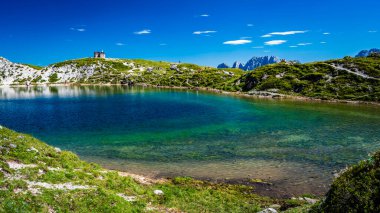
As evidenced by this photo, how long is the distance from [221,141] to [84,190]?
38.7m

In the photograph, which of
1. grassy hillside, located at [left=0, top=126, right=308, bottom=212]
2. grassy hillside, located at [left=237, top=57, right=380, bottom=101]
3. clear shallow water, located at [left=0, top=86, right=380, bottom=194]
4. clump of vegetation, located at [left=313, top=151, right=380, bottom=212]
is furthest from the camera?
grassy hillside, located at [left=237, top=57, right=380, bottom=101]

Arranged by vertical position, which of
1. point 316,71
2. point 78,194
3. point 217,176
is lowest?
point 217,176

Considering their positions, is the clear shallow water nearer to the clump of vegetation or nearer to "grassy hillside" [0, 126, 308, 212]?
"grassy hillside" [0, 126, 308, 212]

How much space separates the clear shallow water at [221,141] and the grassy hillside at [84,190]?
20.3 ft

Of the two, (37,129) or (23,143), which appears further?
(37,129)

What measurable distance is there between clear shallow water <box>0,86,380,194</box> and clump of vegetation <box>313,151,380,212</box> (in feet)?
71.0

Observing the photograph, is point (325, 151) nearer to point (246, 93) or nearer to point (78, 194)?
point (78, 194)

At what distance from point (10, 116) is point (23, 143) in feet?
228

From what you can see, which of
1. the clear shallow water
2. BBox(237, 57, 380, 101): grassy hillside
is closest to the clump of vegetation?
the clear shallow water

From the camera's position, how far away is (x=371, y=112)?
10569cm

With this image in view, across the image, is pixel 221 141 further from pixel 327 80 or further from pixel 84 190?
pixel 327 80

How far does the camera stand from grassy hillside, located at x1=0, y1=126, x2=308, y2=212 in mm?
24094

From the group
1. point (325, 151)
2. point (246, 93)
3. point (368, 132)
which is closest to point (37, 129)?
point (325, 151)

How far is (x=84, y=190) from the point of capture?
2723 centimetres
